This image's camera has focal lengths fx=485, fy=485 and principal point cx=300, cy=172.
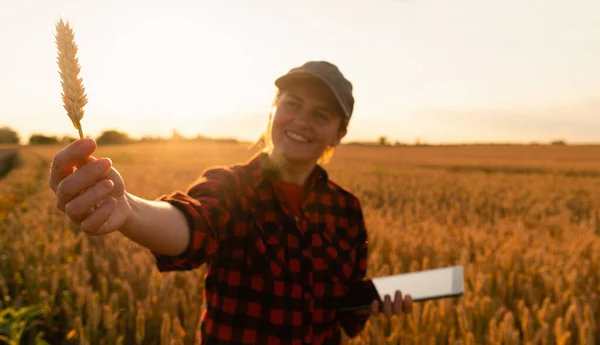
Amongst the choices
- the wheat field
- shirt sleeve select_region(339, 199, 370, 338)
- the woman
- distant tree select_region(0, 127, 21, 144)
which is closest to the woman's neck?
the woman

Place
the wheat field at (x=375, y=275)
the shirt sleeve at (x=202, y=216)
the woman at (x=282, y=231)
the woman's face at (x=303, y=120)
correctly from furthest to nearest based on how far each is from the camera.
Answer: the wheat field at (x=375, y=275)
the woman's face at (x=303, y=120)
the woman at (x=282, y=231)
the shirt sleeve at (x=202, y=216)

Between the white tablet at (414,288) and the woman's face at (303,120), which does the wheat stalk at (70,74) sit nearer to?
the woman's face at (303,120)

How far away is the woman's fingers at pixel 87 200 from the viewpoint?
821 mm

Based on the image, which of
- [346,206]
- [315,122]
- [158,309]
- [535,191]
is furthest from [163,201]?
[535,191]

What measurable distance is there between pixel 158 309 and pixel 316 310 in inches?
48.3

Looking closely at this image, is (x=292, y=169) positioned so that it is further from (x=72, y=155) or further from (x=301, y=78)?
(x=72, y=155)

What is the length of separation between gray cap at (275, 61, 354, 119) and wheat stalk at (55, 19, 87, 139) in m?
1.11

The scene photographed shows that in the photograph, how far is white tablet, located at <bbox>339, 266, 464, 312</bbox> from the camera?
1.86 m

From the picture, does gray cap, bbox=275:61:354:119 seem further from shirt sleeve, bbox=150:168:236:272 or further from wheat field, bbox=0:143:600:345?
wheat field, bbox=0:143:600:345

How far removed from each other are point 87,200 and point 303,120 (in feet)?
3.27

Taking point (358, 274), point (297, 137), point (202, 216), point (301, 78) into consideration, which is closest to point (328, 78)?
point (301, 78)

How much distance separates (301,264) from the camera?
1688mm

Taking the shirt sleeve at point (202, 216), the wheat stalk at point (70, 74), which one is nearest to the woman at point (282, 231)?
the shirt sleeve at point (202, 216)

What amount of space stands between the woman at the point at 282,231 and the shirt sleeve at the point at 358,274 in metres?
0.04
